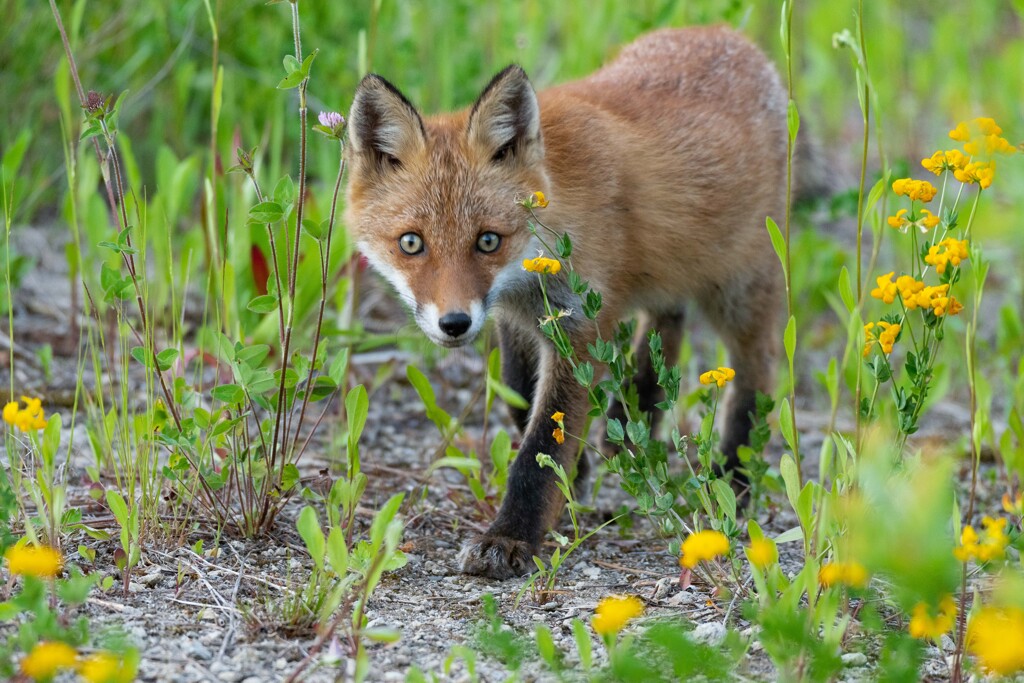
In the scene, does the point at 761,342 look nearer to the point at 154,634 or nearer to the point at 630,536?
the point at 630,536

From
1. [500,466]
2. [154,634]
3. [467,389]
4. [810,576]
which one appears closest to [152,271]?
[467,389]

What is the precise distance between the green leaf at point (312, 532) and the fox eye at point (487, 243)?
107 centimetres

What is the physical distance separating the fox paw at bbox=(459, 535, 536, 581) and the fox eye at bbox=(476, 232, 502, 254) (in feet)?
2.64

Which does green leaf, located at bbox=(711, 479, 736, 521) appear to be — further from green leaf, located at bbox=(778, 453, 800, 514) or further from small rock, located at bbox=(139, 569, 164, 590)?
small rock, located at bbox=(139, 569, 164, 590)

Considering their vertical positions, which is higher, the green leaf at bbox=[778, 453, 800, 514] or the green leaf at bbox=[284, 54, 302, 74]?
the green leaf at bbox=[284, 54, 302, 74]

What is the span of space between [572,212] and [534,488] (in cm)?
83

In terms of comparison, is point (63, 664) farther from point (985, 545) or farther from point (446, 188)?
point (446, 188)

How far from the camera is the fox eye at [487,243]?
9.84ft

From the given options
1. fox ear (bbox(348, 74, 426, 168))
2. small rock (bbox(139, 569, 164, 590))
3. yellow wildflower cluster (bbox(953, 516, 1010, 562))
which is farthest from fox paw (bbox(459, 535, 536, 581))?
yellow wildflower cluster (bbox(953, 516, 1010, 562))

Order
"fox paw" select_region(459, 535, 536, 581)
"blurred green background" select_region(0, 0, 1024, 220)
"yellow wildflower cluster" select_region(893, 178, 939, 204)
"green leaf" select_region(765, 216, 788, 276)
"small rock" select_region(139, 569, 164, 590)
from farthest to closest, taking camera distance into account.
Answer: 1. "blurred green background" select_region(0, 0, 1024, 220)
2. "fox paw" select_region(459, 535, 536, 581)
3. "small rock" select_region(139, 569, 164, 590)
4. "yellow wildflower cluster" select_region(893, 178, 939, 204)
5. "green leaf" select_region(765, 216, 788, 276)

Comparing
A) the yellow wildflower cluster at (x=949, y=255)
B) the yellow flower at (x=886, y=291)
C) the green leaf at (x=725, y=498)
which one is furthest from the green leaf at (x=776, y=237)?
the green leaf at (x=725, y=498)

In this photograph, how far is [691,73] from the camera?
157 inches

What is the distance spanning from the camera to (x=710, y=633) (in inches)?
92.7

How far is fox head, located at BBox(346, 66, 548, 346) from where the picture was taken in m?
2.96
